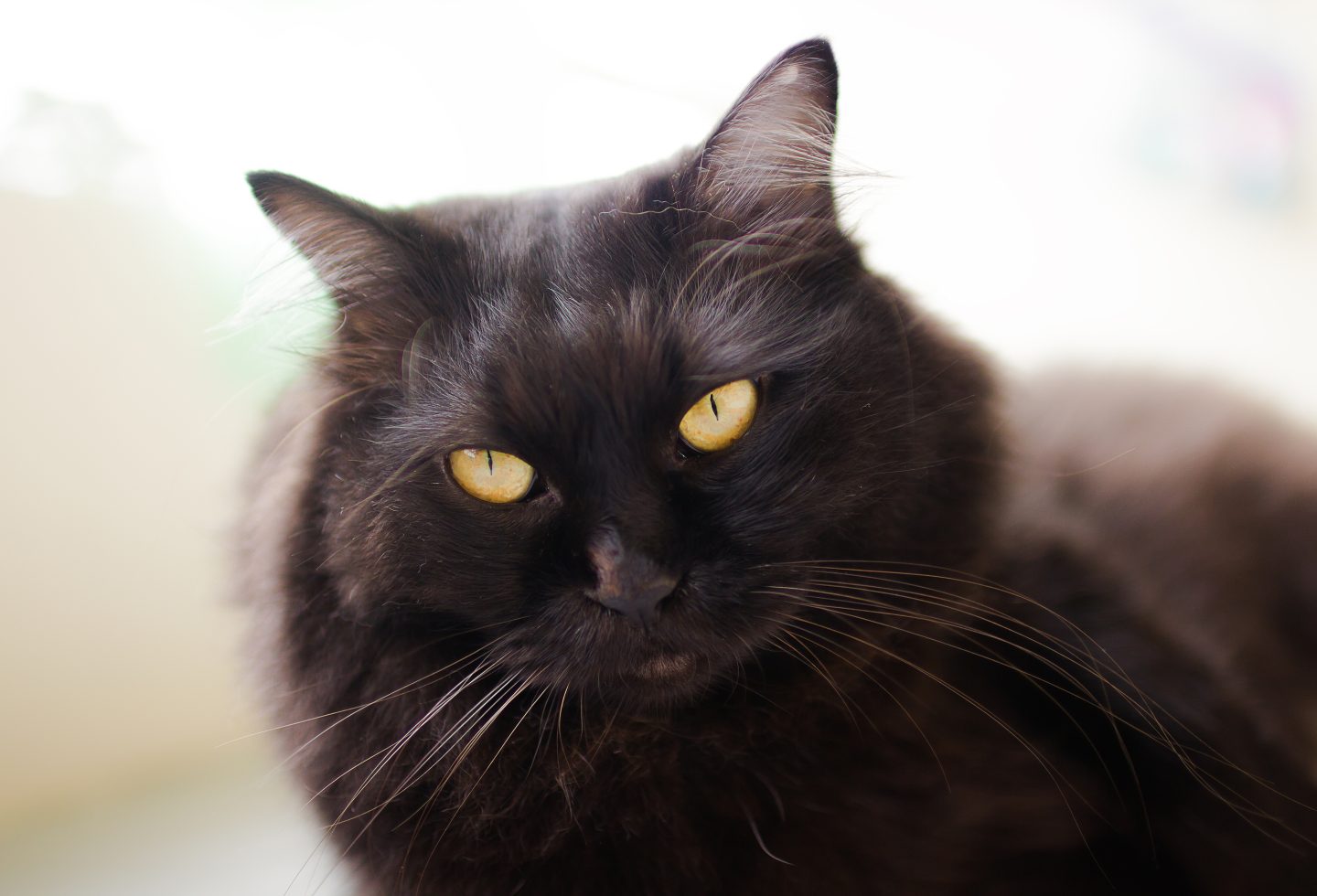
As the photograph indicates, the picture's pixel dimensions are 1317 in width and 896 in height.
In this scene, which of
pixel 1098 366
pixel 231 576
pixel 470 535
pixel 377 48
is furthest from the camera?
pixel 1098 366

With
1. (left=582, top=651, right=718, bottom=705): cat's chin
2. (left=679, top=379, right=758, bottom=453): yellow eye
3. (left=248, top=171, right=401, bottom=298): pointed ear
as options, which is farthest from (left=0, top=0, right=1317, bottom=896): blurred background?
(left=582, top=651, right=718, bottom=705): cat's chin

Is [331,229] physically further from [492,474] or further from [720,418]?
[720,418]

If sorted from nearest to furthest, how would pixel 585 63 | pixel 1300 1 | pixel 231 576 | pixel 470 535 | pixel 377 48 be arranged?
pixel 470 535, pixel 231 576, pixel 377 48, pixel 585 63, pixel 1300 1

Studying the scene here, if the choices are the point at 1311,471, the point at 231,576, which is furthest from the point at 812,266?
the point at 1311,471

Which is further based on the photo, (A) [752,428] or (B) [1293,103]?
(B) [1293,103]

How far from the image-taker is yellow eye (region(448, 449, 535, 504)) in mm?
940

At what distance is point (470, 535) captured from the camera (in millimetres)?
949

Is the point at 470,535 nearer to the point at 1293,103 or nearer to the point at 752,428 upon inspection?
the point at 752,428

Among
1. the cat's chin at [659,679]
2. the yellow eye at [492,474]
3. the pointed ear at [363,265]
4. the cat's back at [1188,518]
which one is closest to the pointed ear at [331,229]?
the pointed ear at [363,265]

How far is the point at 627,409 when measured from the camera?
900mm

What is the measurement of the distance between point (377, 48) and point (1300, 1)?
1911mm

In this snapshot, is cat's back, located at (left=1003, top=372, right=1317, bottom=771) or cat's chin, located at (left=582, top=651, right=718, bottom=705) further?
cat's back, located at (left=1003, top=372, right=1317, bottom=771)

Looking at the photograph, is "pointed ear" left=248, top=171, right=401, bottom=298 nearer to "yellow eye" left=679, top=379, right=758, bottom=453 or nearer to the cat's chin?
"yellow eye" left=679, top=379, right=758, bottom=453

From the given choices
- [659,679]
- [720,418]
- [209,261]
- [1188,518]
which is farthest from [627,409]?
[1188,518]
